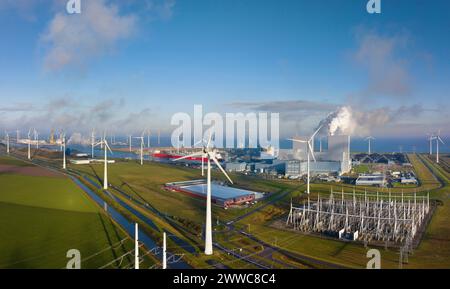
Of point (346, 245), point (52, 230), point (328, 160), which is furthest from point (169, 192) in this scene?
point (328, 160)

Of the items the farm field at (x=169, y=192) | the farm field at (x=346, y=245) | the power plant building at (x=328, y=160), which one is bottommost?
the farm field at (x=346, y=245)

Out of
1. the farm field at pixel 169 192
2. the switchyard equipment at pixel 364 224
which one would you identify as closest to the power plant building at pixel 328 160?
the farm field at pixel 169 192

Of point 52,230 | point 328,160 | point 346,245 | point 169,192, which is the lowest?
point 346,245

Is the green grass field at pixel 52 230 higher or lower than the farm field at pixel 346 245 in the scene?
higher

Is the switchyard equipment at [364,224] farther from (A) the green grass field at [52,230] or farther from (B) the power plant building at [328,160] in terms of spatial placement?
(B) the power plant building at [328,160]

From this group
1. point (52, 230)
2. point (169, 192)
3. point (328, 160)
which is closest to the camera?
point (52, 230)

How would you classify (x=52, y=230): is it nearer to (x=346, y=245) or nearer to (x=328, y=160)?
(x=346, y=245)

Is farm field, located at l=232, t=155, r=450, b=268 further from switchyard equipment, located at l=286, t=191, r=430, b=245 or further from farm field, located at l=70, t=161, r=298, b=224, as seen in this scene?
farm field, located at l=70, t=161, r=298, b=224

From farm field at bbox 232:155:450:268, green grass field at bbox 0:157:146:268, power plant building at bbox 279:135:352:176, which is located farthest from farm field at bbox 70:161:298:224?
power plant building at bbox 279:135:352:176
